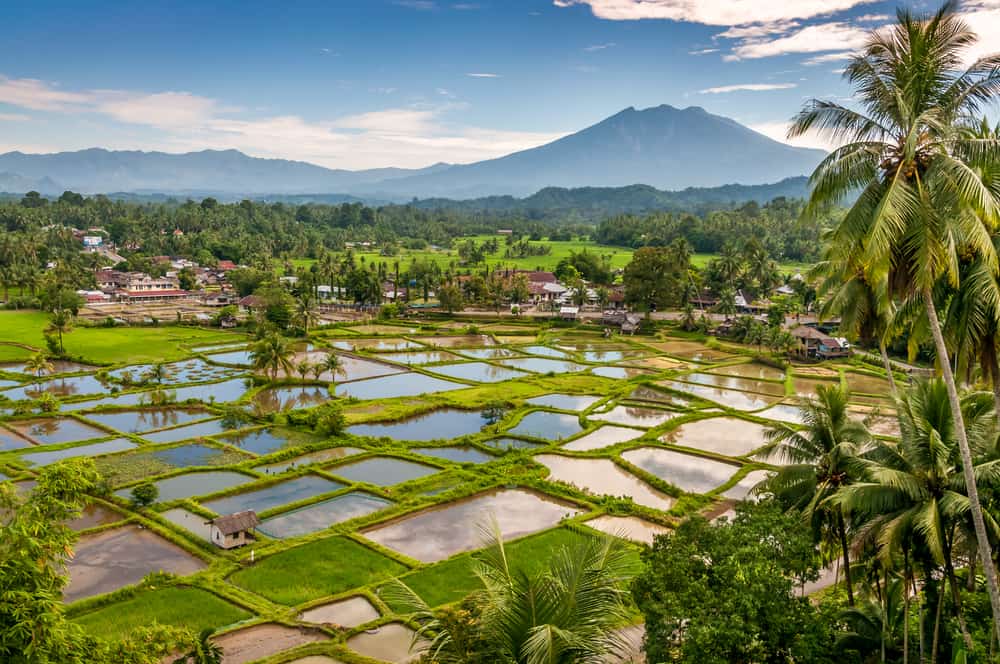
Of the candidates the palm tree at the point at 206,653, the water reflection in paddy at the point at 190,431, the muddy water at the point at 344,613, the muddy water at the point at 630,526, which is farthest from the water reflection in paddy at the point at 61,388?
the muddy water at the point at 630,526

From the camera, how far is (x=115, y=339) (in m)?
48.4

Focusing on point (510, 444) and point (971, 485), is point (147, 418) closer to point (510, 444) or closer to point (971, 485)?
point (510, 444)

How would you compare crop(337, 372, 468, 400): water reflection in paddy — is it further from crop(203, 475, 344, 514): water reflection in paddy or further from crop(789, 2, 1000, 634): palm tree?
crop(789, 2, 1000, 634): palm tree

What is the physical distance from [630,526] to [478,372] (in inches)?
875

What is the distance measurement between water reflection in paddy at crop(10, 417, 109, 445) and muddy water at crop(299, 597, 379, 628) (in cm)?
1716

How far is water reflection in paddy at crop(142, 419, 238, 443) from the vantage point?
28016mm

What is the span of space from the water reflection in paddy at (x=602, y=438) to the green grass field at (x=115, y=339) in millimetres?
27937

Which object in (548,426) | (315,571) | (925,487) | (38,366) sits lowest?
(315,571)

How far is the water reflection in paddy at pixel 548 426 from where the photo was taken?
29458mm

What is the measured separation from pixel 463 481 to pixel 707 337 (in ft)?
113

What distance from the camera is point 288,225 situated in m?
131

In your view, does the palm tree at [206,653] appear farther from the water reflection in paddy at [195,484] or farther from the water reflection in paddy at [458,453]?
the water reflection in paddy at [458,453]

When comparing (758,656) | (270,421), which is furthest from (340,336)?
(758,656)

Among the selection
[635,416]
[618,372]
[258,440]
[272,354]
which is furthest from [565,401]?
[272,354]
